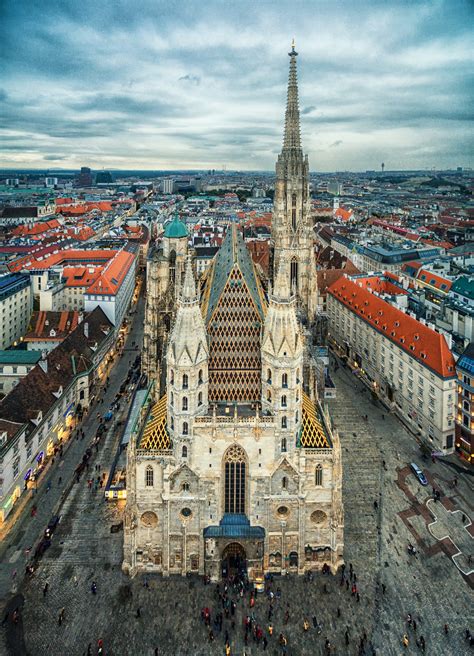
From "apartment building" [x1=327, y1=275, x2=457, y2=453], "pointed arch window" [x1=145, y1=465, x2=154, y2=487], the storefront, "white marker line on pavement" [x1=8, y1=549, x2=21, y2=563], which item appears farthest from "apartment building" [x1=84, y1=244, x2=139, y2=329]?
"pointed arch window" [x1=145, y1=465, x2=154, y2=487]

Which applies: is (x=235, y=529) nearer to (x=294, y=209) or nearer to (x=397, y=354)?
(x=397, y=354)

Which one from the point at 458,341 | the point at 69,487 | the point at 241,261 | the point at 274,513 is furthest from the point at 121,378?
the point at 458,341

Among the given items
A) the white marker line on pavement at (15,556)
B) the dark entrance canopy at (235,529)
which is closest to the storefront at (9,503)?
the white marker line on pavement at (15,556)

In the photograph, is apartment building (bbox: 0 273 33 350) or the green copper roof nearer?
the green copper roof

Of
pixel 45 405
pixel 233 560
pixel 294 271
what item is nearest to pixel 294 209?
pixel 294 271

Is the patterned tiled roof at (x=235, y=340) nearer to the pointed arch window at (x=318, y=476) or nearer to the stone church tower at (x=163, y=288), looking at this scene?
the pointed arch window at (x=318, y=476)

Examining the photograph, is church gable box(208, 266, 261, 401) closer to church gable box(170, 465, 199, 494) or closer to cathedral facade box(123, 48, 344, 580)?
cathedral facade box(123, 48, 344, 580)

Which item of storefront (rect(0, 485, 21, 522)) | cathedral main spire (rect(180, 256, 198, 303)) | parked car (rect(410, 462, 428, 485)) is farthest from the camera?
parked car (rect(410, 462, 428, 485))
